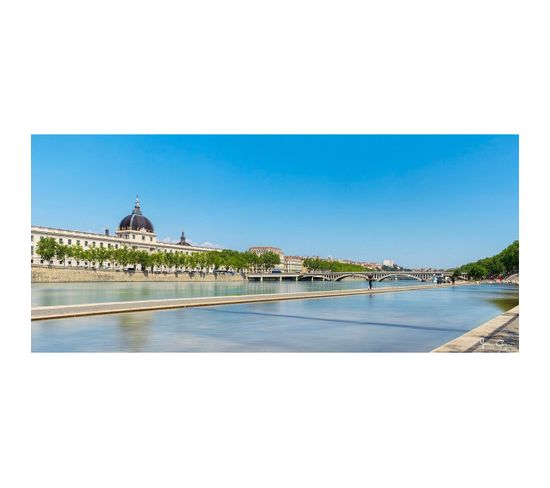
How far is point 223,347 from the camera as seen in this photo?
9.70 meters

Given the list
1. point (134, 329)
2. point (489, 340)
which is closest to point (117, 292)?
point (134, 329)

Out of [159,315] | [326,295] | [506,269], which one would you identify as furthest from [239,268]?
[159,315]

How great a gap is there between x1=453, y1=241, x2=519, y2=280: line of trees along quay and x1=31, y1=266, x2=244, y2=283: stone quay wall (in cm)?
4720

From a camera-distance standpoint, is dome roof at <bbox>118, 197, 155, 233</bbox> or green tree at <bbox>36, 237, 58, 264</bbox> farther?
dome roof at <bbox>118, 197, 155, 233</bbox>

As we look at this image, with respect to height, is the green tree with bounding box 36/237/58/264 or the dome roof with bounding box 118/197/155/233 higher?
the dome roof with bounding box 118/197/155/233

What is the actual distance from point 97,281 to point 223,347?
65.0m

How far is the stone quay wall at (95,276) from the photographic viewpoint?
6162cm

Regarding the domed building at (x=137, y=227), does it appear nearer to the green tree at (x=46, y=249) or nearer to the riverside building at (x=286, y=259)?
the green tree at (x=46, y=249)

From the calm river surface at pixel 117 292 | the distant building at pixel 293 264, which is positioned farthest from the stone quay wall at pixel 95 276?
the distant building at pixel 293 264

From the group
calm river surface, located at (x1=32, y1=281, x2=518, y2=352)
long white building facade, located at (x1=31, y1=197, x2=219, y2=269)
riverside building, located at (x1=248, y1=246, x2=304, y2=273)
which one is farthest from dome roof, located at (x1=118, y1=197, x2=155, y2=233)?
calm river surface, located at (x1=32, y1=281, x2=518, y2=352)

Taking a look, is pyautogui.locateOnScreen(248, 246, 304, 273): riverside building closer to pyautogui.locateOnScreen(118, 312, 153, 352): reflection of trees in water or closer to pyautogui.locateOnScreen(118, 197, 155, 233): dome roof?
pyautogui.locateOnScreen(118, 197, 155, 233): dome roof

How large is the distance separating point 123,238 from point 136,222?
582 cm

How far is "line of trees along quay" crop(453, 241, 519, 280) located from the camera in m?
73.4
